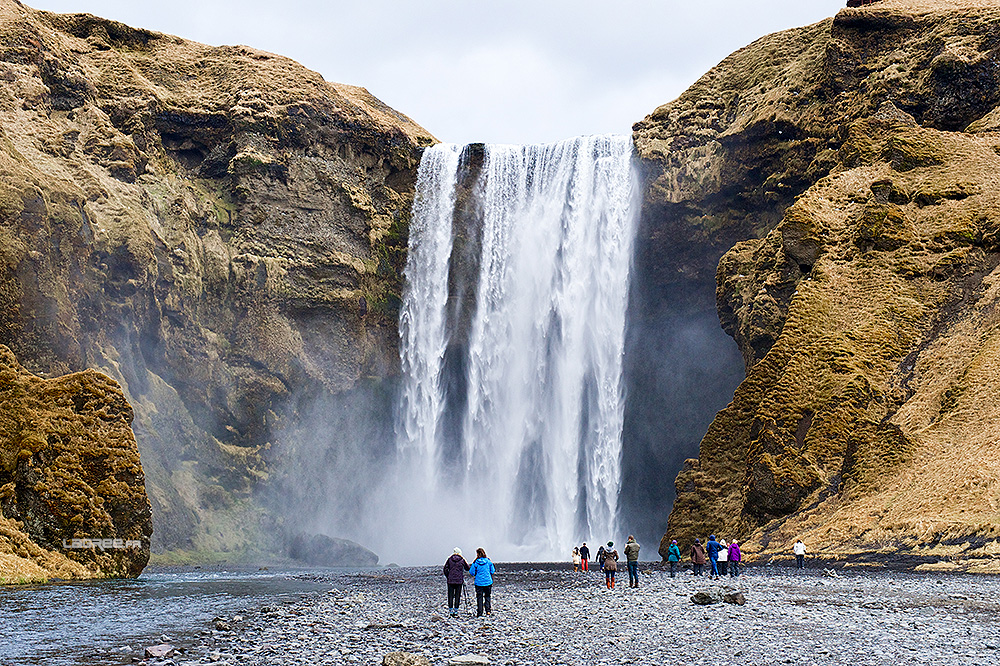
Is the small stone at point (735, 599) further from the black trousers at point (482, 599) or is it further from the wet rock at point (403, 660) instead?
the wet rock at point (403, 660)

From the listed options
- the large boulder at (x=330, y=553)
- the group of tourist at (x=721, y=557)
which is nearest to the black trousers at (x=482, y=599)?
the group of tourist at (x=721, y=557)

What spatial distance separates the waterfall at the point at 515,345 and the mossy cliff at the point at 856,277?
5.62m

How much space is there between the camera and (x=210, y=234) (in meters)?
58.8

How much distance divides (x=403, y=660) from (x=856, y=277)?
110 ft

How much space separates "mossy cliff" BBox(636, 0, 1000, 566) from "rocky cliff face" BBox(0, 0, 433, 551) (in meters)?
20.9

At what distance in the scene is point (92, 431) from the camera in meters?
34.8

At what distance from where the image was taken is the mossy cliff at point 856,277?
32.0 meters

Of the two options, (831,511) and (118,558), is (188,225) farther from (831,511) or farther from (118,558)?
(831,511)

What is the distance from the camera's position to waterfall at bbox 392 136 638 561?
55.6 metres

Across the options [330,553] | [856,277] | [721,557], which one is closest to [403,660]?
[721,557]

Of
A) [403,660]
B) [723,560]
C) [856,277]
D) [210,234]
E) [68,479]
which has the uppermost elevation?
[210,234]

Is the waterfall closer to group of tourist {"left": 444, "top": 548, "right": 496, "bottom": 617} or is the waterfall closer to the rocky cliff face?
the rocky cliff face

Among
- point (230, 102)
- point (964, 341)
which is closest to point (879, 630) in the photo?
point (964, 341)

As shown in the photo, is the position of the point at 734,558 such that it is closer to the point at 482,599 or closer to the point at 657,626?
the point at 482,599
